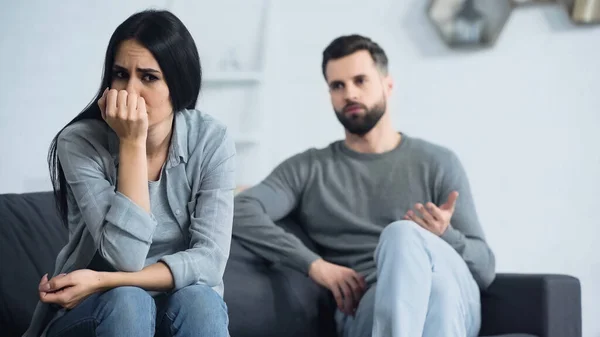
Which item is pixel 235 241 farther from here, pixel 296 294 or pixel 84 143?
pixel 84 143

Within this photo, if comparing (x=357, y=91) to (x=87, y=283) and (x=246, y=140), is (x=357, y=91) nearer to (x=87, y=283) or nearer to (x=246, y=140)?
(x=246, y=140)

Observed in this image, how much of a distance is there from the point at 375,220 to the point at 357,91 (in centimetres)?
40

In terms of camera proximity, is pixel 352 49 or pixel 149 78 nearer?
pixel 149 78

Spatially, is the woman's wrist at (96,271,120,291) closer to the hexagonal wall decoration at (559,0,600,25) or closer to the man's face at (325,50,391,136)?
the man's face at (325,50,391,136)

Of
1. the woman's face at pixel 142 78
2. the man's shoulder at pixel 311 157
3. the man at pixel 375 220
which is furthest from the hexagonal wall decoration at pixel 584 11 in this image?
the woman's face at pixel 142 78

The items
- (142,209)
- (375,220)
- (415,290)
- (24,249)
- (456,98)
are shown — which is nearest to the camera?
(142,209)

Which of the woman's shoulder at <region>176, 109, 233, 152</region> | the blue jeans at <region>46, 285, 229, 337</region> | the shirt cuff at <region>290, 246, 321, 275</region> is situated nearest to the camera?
the blue jeans at <region>46, 285, 229, 337</region>

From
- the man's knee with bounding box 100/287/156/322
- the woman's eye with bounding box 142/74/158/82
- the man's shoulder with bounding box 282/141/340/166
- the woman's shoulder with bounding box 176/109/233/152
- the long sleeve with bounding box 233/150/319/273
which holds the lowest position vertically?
the long sleeve with bounding box 233/150/319/273

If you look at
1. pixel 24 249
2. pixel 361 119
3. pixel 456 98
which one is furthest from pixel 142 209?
pixel 456 98

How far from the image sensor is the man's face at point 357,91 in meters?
2.39

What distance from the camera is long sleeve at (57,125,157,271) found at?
1.48 m

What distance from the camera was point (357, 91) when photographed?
7.91ft

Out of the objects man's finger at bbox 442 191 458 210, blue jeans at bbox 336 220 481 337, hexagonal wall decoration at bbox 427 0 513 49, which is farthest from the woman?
hexagonal wall decoration at bbox 427 0 513 49

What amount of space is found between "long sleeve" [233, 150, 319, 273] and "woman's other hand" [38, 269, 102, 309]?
0.76 meters
